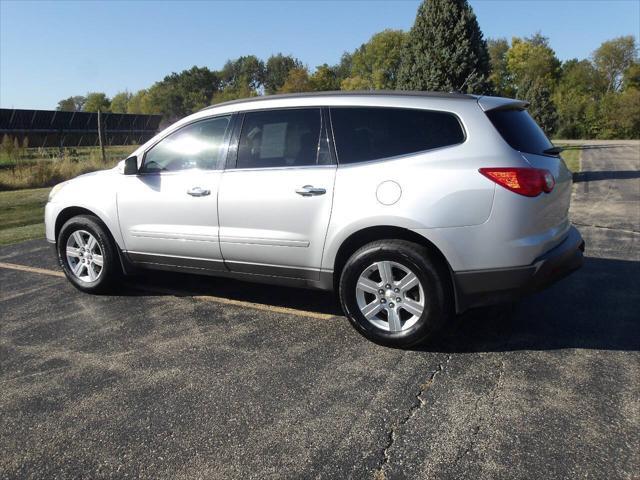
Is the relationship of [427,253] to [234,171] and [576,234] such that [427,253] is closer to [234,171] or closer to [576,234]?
[576,234]

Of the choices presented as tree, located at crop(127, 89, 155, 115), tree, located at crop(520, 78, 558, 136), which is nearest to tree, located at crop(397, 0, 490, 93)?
tree, located at crop(520, 78, 558, 136)

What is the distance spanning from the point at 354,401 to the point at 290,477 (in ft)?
2.65

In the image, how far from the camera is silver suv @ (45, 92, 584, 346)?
12.5ft

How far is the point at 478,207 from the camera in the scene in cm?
375

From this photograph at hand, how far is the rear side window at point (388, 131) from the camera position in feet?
13.2

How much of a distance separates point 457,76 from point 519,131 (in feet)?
38.2

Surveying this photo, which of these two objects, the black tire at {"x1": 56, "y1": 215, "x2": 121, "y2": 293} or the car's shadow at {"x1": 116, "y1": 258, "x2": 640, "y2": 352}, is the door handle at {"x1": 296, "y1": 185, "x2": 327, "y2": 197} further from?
the black tire at {"x1": 56, "y1": 215, "x2": 121, "y2": 293}

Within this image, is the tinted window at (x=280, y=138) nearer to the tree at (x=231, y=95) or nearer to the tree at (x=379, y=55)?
the tree at (x=231, y=95)

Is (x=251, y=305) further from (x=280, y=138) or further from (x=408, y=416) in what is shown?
(x=408, y=416)

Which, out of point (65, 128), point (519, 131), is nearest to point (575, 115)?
point (65, 128)

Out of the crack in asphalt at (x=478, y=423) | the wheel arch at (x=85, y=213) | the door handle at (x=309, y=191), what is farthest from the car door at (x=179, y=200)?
the crack in asphalt at (x=478, y=423)

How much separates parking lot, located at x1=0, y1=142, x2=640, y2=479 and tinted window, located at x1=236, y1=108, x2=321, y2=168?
1.39 meters

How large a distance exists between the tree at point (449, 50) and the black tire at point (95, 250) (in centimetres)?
1141

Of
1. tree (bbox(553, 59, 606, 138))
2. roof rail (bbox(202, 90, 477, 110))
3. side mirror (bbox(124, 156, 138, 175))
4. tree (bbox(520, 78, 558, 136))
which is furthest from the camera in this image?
tree (bbox(553, 59, 606, 138))
